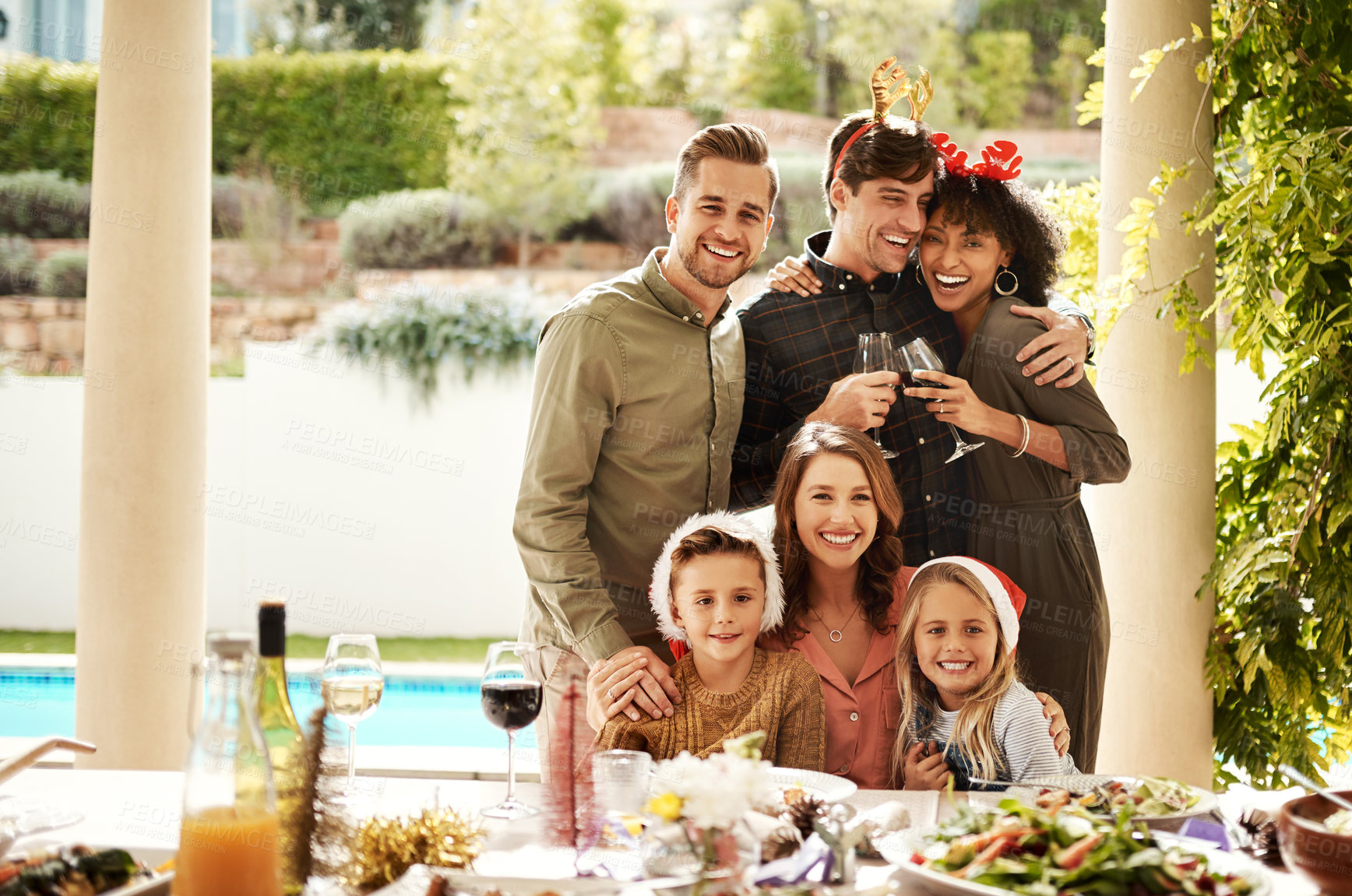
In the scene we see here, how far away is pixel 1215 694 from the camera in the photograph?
3363 millimetres

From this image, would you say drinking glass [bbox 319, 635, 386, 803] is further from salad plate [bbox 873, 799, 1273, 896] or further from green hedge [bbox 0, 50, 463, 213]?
green hedge [bbox 0, 50, 463, 213]

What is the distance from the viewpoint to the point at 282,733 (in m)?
1.44

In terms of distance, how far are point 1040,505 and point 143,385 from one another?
2633 mm

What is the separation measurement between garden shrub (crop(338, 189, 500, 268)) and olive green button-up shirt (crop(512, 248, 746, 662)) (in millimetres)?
9202

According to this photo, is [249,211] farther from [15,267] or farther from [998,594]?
[998,594]

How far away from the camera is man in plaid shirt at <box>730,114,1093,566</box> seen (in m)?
2.70

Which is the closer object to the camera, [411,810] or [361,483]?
[411,810]

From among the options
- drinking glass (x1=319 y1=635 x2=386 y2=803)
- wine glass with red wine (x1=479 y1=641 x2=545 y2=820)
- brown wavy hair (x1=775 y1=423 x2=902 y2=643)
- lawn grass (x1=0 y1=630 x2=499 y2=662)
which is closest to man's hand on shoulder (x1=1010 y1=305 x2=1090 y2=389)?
brown wavy hair (x1=775 y1=423 x2=902 y2=643)

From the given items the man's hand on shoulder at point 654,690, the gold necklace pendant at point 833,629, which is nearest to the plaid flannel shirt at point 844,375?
the gold necklace pendant at point 833,629

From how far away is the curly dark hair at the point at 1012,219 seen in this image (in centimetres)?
271

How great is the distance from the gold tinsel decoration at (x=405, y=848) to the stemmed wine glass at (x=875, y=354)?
1465 mm

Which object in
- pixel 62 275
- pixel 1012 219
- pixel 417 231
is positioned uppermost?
pixel 417 231

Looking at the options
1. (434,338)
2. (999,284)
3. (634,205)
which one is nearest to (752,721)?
(999,284)

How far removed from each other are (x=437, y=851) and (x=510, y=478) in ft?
26.7
